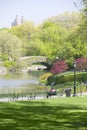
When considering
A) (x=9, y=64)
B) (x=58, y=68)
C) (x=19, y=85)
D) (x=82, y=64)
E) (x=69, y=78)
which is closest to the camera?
(x=69, y=78)

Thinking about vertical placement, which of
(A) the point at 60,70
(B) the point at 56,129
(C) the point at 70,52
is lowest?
(B) the point at 56,129

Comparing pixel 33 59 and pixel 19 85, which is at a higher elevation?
pixel 33 59

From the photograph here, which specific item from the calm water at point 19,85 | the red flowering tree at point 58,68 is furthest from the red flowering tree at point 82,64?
the calm water at point 19,85

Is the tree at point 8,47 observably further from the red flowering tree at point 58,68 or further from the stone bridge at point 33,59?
the red flowering tree at point 58,68

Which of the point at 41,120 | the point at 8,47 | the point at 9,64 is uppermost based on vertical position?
the point at 8,47

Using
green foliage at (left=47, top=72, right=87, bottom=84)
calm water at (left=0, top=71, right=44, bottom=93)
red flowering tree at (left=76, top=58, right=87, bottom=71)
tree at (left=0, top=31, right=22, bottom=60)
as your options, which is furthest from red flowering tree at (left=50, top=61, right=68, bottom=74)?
tree at (left=0, top=31, right=22, bottom=60)

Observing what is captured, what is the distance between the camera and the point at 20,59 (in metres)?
86.2

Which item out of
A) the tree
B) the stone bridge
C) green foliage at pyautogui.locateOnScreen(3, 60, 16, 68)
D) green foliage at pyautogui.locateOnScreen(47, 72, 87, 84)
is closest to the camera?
green foliage at pyautogui.locateOnScreen(47, 72, 87, 84)

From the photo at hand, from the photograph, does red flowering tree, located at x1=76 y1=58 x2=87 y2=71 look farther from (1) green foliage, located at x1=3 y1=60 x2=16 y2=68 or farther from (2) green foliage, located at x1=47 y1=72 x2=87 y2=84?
(1) green foliage, located at x1=3 y1=60 x2=16 y2=68

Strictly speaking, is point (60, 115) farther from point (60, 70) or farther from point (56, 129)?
point (60, 70)

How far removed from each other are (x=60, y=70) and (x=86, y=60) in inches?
180

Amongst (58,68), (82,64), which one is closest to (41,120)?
(82,64)

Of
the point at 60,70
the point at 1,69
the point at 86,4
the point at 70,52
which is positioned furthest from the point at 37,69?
the point at 86,4

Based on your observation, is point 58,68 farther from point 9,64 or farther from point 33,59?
point 33,59
